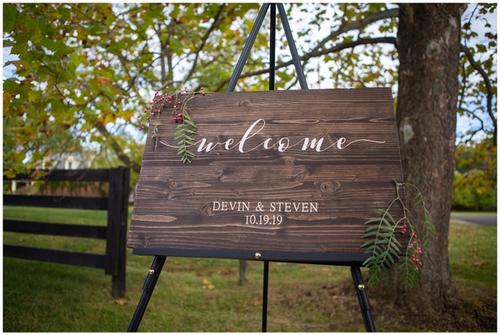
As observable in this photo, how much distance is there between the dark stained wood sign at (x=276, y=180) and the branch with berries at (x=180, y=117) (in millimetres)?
34

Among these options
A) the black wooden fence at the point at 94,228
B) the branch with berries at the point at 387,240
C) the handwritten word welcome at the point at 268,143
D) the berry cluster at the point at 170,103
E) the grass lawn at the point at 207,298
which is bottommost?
the grass lawn at the point at 207,298

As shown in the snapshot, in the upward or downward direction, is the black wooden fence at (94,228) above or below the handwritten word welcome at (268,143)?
below

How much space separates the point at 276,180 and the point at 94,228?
397 centimetres

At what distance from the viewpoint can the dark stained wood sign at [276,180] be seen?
73.9 inches

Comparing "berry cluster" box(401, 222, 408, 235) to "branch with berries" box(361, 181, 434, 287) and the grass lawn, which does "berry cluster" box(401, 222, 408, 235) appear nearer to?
"branch with berries" box(361, 181, 434, 287)

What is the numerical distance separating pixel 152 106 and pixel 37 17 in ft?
5.86

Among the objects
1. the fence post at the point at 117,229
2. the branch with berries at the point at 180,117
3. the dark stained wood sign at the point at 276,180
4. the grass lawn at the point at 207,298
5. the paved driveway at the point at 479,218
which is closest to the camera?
the dark stained wood sign at the point at 276,180

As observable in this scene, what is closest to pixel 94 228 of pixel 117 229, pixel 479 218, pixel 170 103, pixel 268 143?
pixel 117 229

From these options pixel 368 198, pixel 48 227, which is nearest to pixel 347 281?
pixel 48 227

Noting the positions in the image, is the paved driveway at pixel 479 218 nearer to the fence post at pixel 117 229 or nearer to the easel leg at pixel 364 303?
the fence post at pixel 117 229

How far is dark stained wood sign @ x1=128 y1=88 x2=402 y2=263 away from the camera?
1.88 m

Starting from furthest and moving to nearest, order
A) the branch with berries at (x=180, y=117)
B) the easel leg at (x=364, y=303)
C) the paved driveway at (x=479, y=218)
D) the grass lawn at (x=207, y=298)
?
the paved driveway at (x=479, y=218) < the grass lawn at (x=207, y=298) < the branch with berries at (x=180, y=117) < the easel leg at (x=364, y=303)

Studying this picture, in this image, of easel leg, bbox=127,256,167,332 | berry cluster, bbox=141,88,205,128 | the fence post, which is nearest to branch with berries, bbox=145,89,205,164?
berry cluster, bbox=141,88,205,128

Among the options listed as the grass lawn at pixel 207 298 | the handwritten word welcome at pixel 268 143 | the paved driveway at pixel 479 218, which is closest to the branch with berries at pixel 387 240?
the handwritten word welcome at pixel 268 143
